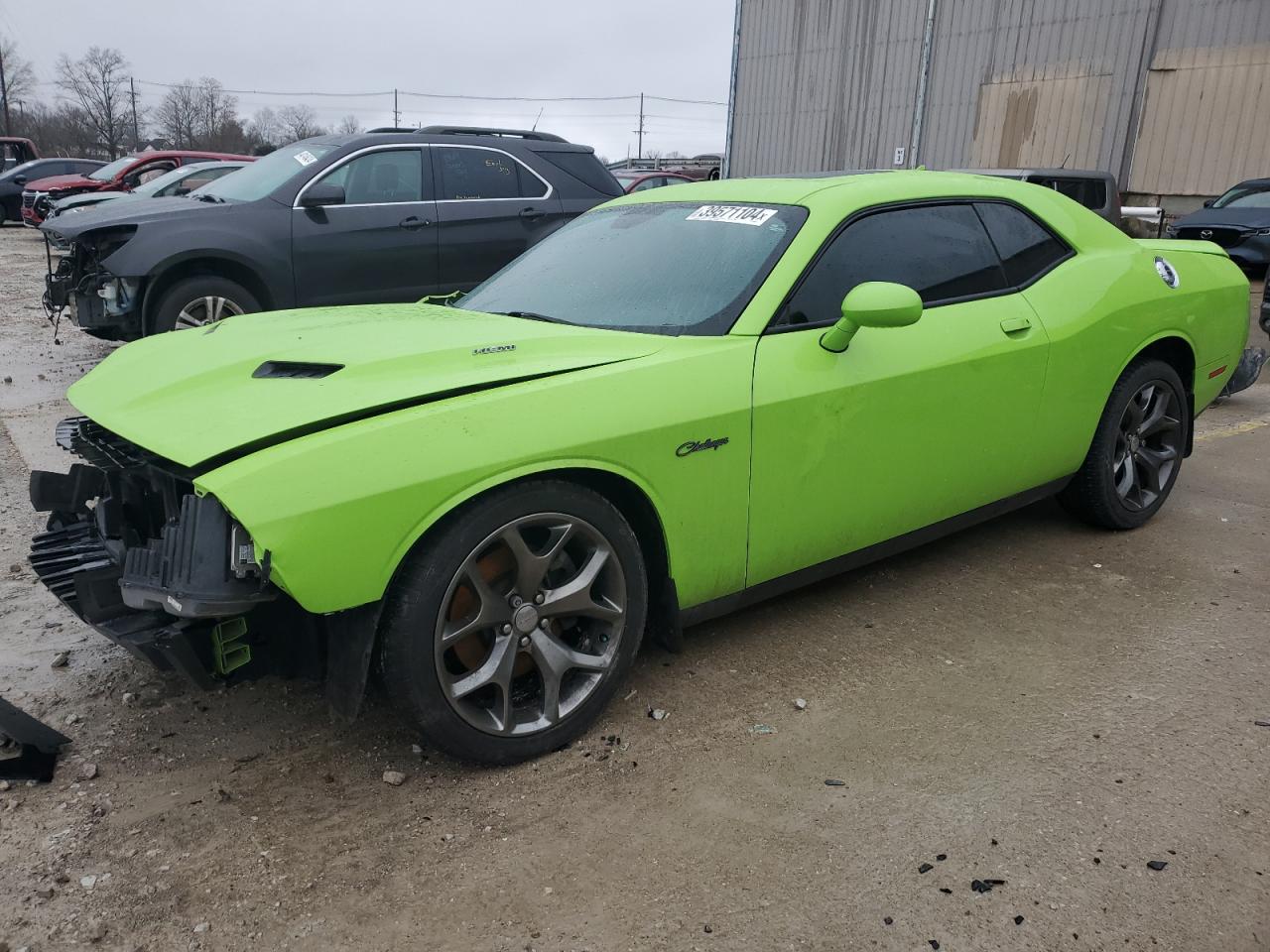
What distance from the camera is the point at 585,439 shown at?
2.63 metres

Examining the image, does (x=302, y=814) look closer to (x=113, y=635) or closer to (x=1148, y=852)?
(x=113, y=635)

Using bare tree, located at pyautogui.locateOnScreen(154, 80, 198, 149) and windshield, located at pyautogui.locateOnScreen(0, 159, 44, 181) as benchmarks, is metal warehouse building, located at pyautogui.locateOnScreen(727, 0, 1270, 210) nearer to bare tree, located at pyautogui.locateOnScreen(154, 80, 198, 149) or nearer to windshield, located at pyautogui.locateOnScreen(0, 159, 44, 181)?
windshield, located at pyautogui.locateOnScreen(0, 159, 44, 181)

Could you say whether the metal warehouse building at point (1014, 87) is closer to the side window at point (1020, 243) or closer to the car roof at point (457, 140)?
the car roof at point (457, 140)

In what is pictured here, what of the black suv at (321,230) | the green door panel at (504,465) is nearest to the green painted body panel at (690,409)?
the green door panel at (504,465)

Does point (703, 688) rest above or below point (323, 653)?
below

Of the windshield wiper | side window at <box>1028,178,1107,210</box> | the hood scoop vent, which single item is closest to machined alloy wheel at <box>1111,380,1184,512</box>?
the windshield wiper

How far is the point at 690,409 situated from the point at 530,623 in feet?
2.45

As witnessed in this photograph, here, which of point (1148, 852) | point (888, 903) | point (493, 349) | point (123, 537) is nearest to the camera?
point (888, 903)

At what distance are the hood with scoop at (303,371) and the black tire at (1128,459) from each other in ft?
7.63

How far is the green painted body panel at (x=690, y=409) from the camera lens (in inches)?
92.0

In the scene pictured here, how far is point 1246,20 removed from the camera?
52.9ft

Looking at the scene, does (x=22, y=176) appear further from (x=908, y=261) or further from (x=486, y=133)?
(x=908, y=261)

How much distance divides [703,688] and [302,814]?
1.26 meters

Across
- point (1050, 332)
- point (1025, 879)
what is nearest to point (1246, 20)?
point (1050, 332)
